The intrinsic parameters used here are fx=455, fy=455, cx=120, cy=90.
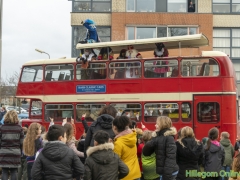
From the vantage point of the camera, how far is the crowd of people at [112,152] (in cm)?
637

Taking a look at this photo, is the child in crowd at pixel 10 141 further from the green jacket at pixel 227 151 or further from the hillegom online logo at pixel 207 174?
the green jacket at pixel 227 151

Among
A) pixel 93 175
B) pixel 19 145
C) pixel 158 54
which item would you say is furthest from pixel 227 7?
pixel 93 175

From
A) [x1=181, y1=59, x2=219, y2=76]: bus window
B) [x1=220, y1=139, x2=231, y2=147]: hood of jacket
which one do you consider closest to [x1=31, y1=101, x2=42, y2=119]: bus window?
[x1=181, y1=59, x2=219, y2=76]: bus window

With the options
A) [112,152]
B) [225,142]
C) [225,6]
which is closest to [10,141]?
[112,152]

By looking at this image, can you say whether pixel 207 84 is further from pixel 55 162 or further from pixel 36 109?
pixel 55 162

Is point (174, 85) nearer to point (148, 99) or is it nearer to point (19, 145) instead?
point (148, 99)

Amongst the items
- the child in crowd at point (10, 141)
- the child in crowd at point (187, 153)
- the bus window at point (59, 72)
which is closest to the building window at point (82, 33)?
the bus window at point (59, 72)

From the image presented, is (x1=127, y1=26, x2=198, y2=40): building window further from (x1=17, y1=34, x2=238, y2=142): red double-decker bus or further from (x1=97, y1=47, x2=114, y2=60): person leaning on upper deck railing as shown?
(x1=97, y1=47, x2=114, y2=60): person leaning on upper deck railing

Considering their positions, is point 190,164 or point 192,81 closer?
point 190,164

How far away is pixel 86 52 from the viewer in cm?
1970

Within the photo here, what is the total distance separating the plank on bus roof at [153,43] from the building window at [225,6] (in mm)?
21570

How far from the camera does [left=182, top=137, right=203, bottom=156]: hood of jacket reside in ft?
27.2

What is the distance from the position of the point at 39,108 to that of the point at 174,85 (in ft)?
21.6

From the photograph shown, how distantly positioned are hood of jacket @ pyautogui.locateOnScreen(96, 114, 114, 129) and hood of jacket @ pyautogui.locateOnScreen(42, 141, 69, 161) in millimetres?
1345
